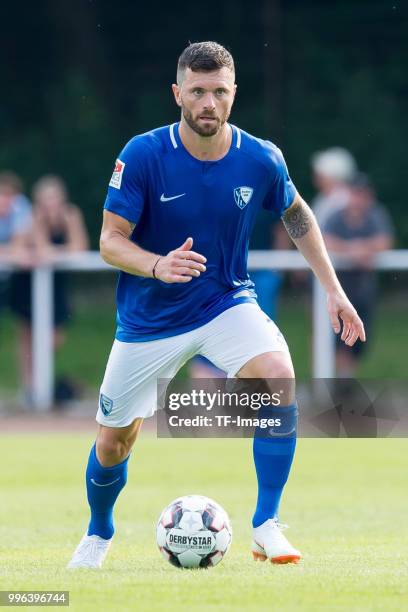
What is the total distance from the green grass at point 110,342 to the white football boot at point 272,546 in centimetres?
921

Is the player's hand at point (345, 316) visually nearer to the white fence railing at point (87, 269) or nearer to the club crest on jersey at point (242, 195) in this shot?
the club crest on jersey at point (242, 195)

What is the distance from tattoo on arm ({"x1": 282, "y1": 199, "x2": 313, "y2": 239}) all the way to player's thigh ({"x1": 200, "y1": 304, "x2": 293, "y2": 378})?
0.51 m

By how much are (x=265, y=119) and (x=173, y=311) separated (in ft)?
57.9

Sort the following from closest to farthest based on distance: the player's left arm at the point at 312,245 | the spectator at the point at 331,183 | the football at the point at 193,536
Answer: the football at the point at 193,536 < the player's left arm at the point at 312,245 < the spectator at the point at 331,183

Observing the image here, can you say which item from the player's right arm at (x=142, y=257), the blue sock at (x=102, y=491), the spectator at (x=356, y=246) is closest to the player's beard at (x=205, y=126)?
the player's right arm at (x=142, y=257)

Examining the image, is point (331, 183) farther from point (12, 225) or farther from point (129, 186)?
point (129, 186)

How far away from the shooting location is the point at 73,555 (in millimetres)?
7000

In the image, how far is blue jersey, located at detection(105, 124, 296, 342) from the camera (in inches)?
264

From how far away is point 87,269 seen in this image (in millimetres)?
16062

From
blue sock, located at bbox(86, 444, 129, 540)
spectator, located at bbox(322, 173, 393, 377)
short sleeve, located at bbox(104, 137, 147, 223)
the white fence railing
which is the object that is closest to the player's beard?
short sleeve, located at bbox(104, 137, 147, 223)

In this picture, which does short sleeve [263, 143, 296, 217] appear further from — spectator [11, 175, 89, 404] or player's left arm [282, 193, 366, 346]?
spectator [11, 175, 89, 404]

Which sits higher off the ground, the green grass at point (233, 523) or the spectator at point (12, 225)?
the spectator at point (12, 225)

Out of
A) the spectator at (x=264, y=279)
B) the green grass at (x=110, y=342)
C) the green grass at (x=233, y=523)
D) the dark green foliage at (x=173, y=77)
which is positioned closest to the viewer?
the green grass at (x=233, y=523)

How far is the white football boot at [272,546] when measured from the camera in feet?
21.7
